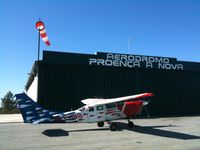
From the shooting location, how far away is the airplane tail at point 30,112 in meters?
16.5

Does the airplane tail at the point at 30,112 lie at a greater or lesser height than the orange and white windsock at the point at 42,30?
lesser

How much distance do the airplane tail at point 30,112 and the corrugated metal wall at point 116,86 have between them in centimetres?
1141

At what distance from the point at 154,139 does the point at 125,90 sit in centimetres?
1802

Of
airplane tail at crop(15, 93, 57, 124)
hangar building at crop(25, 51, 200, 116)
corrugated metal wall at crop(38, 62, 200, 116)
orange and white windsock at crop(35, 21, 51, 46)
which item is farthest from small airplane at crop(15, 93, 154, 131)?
orange and white windsock at crop(35, 21, 51, 46)

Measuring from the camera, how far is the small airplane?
1669cm

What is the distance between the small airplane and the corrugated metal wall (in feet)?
34.8

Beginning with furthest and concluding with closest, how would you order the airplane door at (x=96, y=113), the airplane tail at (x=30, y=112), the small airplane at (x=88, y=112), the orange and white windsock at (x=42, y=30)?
the orange and white windsock at (x=42, y=30), the airplane door at (x=96, y=113), the small airplane at (x=88, y=112), the airplane tail at (x=30, y=112)

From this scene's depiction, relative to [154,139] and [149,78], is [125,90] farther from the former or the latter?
[154,139]

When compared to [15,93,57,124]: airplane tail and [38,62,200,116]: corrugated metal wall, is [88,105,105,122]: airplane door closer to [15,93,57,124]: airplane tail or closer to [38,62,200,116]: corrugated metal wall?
[15,93,57,124]: airplane tail

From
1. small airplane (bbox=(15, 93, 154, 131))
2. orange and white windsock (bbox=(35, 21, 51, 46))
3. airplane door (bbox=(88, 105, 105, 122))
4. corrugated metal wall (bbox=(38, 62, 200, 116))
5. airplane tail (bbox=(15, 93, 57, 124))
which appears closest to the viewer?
airplane tail (bbox=(15, 93, 57, 124))

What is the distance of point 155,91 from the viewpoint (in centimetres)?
3350

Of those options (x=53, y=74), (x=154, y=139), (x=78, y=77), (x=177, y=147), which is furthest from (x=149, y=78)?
(x=177, y=147)

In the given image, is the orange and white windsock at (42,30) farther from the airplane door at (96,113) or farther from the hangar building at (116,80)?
the airplane door at (96,113)

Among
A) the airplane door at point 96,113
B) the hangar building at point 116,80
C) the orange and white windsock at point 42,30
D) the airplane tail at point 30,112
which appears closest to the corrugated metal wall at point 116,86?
the hangar building at point 116,80
